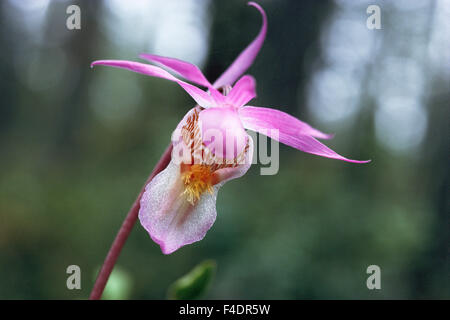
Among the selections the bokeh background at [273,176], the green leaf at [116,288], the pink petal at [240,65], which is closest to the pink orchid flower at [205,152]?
the pink petal at [240,65]

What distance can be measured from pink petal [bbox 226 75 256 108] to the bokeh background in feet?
9.09

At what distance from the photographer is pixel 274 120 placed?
0.77 metres

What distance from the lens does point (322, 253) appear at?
3686 millimetres

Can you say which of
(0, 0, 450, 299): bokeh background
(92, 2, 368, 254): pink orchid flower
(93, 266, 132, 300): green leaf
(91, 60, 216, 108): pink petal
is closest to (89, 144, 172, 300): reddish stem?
(92, 2, 368, 254): pink orchid flower

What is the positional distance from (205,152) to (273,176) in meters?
3.94

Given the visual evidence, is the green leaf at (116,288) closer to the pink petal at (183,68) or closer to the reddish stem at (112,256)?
the reddish stem at (112,256)

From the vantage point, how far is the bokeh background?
369 centimetres

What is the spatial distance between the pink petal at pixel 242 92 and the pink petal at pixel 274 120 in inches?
1.2

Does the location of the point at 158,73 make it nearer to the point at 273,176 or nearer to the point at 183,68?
the point at 183,68

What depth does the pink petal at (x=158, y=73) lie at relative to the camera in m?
0.70

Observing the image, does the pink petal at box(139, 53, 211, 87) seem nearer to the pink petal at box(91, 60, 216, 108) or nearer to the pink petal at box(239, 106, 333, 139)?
the pink petal at box(91, 60, 216, 108)
